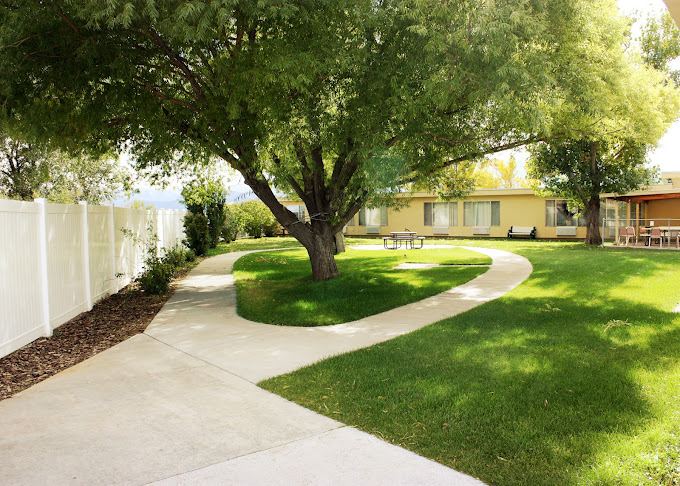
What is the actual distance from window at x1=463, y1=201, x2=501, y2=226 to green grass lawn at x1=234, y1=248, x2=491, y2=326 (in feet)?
45.7

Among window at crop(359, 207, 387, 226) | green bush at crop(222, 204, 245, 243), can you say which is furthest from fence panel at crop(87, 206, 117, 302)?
window at crop(359, 207, 387, 226)

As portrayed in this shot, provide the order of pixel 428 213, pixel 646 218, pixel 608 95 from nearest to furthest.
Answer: pixel 608 95 → pixel 646 218 → pixel 428 213

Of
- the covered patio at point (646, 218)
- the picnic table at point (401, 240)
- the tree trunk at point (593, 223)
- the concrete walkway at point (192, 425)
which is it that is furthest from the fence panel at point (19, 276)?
the tree trunk at point (593, 223)

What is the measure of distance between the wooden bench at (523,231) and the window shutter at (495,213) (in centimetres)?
95

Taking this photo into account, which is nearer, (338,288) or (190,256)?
(338,288)

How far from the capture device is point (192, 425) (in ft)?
13.1

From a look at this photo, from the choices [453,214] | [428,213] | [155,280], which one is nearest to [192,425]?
[155,280]

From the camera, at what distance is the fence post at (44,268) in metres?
6.54

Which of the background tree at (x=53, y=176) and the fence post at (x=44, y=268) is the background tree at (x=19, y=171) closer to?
the background tree at (x=53, y=176)

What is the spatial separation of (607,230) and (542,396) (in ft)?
84.9

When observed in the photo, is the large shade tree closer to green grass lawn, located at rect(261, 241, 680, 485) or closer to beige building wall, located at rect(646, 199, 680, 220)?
green grass lawn, located at rect(261, 241, 680, 485)

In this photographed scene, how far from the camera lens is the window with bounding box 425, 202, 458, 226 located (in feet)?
101

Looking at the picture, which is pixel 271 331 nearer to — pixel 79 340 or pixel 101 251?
pixel 79 340

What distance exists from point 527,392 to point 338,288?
20.4ft
